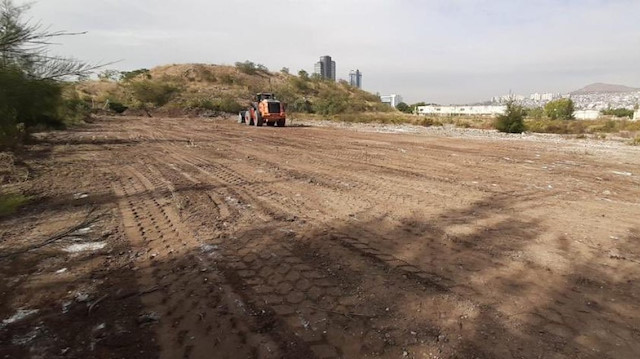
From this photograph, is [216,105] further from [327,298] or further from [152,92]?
[327,298]

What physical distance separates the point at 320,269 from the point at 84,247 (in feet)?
10.3

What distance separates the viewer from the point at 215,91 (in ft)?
212

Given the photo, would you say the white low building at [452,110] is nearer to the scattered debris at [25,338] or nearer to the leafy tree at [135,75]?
the leafy tree at [135,75]

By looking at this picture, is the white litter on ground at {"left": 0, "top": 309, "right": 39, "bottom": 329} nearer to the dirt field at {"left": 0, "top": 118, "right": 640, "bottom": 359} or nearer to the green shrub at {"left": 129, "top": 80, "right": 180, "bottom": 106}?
the dirt field at {"left": 0, "top": 118, "right": 640, "bottom": 359}

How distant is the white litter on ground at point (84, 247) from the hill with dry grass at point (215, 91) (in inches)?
1536

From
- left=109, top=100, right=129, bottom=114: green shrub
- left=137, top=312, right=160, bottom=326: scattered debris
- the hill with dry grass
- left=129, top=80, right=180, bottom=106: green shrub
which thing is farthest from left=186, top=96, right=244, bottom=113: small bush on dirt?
left=137, top=312, right=160, bottom=326: scattered debris

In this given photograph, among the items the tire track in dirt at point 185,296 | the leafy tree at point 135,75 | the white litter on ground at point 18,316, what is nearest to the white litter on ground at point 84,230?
the tire track in dirt at point 185,296

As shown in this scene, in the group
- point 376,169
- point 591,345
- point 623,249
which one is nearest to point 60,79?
point 376,169

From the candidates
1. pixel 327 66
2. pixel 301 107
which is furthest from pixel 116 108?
pixel 327 66

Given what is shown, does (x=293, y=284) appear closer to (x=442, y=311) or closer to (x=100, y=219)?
(x=442, y=311)

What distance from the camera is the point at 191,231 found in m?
5.80

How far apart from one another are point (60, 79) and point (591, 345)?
Answer: 8.45 metres

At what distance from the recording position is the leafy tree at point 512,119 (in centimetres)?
2934

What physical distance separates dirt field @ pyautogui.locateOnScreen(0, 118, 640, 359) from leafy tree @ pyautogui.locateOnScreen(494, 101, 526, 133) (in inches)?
840
